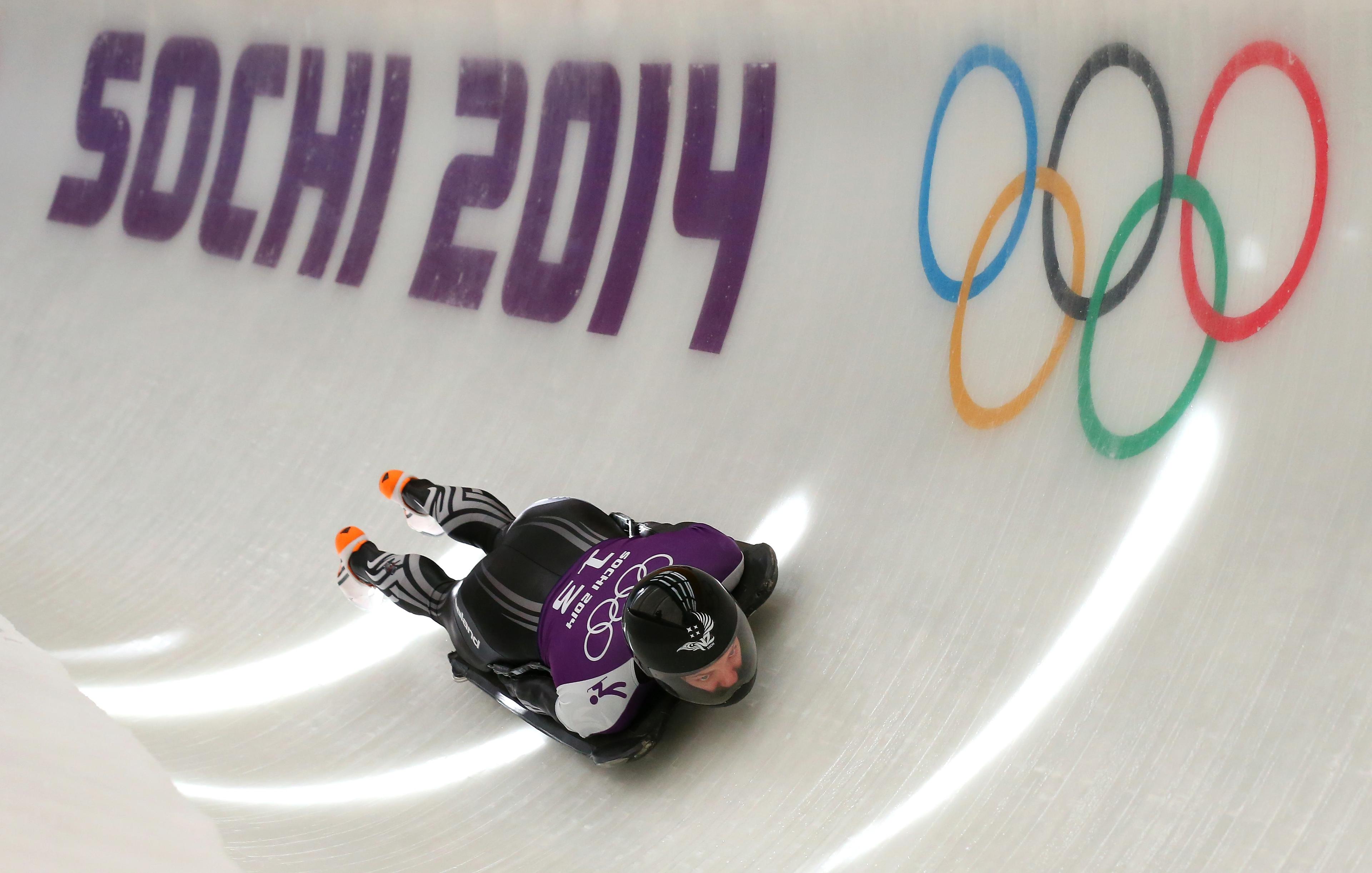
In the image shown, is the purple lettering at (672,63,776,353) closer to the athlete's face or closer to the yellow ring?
the yellow ring

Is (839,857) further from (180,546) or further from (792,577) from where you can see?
(180,546)

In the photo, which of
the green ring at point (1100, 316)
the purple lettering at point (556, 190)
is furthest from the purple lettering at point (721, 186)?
the green ring at point (1100, 316)

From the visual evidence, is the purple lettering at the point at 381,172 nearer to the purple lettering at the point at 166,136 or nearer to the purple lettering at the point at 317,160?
the purple lettering at the point at 317,160

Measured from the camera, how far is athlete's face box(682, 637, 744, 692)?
2.42 metres

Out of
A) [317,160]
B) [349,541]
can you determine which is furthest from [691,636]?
[317,160]

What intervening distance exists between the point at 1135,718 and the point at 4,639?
1.90 meters

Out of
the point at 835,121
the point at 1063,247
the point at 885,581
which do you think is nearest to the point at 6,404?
the point at 835,121

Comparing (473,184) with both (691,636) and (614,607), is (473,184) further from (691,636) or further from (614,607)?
(691,636)

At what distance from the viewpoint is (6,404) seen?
17.1ft

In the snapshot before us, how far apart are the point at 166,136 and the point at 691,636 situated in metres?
5.04

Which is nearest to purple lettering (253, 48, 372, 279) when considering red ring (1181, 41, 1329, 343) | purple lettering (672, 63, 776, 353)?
purple lettering (672, 63, 776, 353)

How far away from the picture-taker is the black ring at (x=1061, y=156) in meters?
2.77

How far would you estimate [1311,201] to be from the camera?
244cm

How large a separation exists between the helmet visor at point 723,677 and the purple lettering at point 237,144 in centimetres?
389
